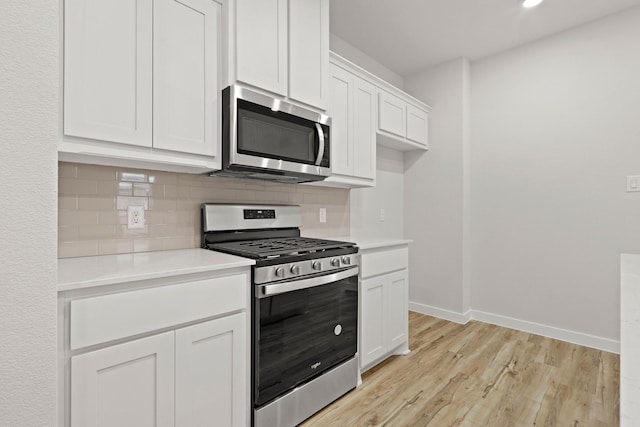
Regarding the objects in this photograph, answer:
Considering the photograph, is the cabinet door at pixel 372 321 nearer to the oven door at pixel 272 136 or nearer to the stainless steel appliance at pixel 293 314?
the stainless steel appliance at pixel 293 314

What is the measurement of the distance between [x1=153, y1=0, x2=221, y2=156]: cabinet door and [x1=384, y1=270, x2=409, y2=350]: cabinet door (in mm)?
1564

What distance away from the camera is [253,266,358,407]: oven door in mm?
1572

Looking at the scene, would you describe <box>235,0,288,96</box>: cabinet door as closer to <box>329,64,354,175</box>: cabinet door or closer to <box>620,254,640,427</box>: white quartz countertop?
<box>329,64,354,175</box>: cabinet door

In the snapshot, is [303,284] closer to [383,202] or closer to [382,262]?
[382,262]

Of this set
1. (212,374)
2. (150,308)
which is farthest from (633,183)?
(150,308)

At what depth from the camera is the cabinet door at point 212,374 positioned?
1.34 m

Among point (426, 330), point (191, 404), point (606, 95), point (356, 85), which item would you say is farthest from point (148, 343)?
point (606, 95)

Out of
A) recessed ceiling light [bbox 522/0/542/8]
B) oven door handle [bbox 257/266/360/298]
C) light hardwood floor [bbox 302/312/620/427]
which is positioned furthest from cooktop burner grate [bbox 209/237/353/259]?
recessed ceiling light [bbox 522/0/542/8]

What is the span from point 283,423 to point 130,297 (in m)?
1.03

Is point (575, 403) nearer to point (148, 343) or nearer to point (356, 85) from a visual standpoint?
point (148, 343)

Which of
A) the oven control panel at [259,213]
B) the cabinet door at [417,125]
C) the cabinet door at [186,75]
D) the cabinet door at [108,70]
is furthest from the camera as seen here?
the cabinet door at [417,125]

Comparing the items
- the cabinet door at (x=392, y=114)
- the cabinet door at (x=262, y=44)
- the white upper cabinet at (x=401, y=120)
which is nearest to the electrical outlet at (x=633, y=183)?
the white upper cabinet at (x=401, y=120)

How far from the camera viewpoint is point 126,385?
3.94ft

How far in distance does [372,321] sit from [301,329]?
2.30 feet
